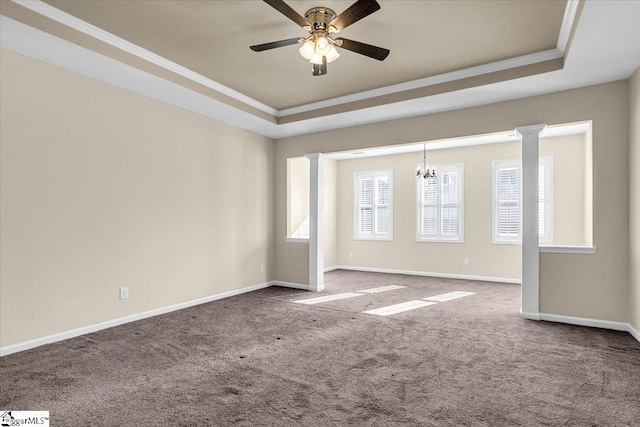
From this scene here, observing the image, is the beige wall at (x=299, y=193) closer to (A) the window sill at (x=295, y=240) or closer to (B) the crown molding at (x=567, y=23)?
(A) the window sill at (x=295, y=240)

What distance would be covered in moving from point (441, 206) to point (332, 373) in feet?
18.3

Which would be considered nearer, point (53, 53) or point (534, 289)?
point (53, 53)

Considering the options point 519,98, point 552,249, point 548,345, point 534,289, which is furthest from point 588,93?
point 548,345

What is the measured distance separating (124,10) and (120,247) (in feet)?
8.05

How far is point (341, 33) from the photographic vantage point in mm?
3326

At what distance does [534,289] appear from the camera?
4223mm

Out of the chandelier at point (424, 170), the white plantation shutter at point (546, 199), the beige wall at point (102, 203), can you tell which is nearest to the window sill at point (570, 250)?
the white plantation shutter at point (546, 199)

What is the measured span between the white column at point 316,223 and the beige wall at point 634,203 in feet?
13.2

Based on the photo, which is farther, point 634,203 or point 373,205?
point 373,205

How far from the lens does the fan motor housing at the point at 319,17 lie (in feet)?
9.27

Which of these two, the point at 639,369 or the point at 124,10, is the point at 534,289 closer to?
the point at 639,369

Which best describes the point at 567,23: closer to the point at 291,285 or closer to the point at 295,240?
the point at 295,240

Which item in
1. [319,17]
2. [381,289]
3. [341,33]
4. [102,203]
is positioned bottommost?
[381,289]

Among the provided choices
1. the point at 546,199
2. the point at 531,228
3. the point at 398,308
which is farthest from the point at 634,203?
the point at 546,199
